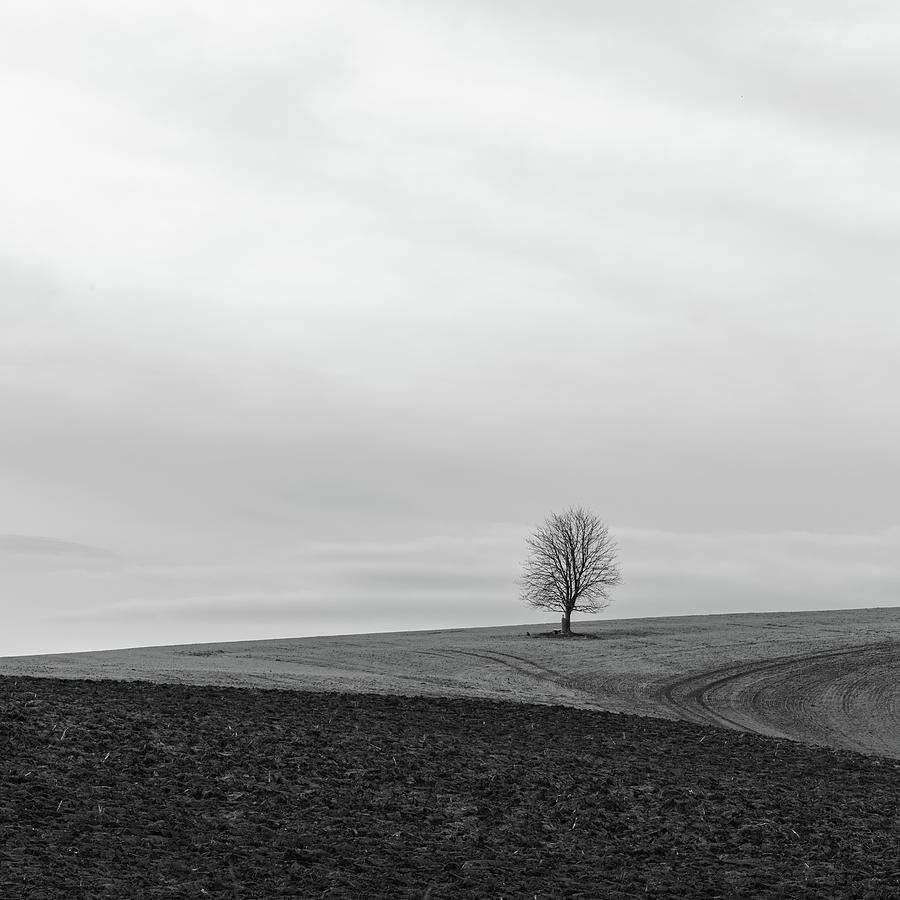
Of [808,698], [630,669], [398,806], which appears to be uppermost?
[398,806]

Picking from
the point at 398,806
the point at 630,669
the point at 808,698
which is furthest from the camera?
the point at 630,669

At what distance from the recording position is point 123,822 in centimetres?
1697

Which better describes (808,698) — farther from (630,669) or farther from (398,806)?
(398,806)

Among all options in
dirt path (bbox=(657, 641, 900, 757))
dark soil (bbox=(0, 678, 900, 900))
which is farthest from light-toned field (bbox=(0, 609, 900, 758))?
dark soil (bbox=(0, 678, 900, 900))

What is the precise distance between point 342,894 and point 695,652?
3480 cm

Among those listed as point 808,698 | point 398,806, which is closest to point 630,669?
point 808,698

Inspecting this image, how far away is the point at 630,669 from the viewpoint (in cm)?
4353

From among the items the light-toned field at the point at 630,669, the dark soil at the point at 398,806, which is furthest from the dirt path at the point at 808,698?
the dark soil at the point at 398,806

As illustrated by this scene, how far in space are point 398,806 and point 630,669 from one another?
25.5m

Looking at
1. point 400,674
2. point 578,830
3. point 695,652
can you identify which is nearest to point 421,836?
point 578,830

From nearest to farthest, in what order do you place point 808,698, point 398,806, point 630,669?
point 398,806 → point 808,698 → point 630,669

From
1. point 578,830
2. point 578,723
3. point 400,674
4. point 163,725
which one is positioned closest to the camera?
point 578,830

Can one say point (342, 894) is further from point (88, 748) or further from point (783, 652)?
point (783, 652)

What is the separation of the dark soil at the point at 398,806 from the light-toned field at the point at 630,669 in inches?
250
